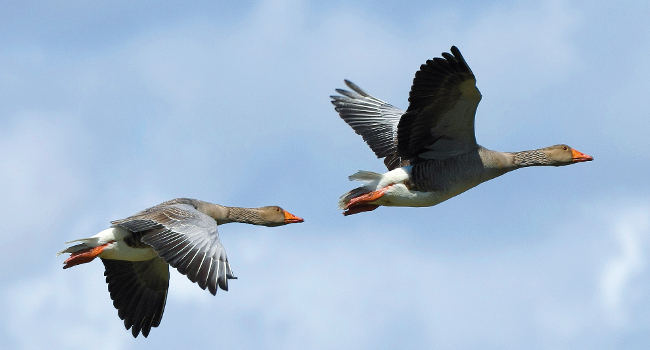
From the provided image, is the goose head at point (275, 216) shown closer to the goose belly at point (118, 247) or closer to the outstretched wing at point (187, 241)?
the outstretched wing at point (187, 241)

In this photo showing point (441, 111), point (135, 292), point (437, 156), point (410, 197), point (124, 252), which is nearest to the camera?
point (441, 111)

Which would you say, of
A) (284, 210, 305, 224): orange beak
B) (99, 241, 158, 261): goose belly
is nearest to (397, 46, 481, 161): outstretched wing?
(284, 210, 305, 224): orange beak

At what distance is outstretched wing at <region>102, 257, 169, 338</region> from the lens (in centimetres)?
1847

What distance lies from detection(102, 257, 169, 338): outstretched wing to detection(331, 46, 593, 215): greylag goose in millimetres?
3149

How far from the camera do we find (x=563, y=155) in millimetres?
18391

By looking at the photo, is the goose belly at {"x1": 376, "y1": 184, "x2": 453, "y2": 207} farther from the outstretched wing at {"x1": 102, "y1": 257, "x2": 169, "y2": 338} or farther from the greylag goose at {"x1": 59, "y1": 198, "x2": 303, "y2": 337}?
the outstretched wing at {"x1": 102, "y1": 257, "x2": 169, "y2": 338}

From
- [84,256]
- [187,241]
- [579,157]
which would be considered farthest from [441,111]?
[84,256]

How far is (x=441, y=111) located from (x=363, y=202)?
1.79m

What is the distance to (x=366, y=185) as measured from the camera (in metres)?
17.6

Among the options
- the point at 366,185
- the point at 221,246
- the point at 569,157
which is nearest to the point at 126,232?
the point at 221,246

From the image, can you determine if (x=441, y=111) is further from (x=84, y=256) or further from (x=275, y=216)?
(x=84, y=256)

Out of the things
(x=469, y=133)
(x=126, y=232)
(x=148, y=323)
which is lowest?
(x=148, y=323)

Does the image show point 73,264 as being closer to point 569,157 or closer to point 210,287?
point 210,287

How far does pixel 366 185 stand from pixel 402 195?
0.54 meters
